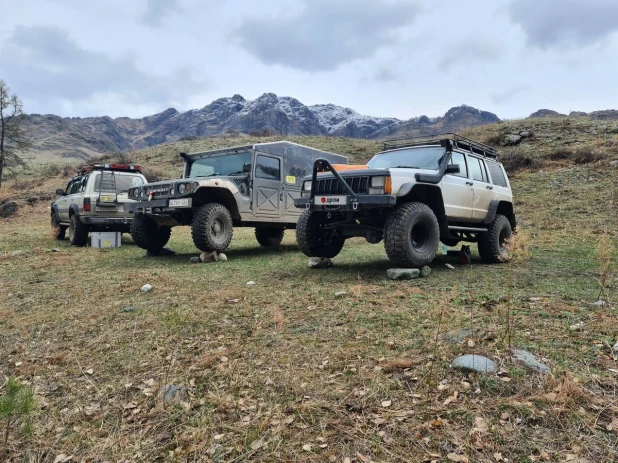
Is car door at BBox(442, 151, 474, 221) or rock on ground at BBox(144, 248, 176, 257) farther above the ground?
car door at BBox(442, 151, 474, 221)

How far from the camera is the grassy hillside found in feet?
7.25

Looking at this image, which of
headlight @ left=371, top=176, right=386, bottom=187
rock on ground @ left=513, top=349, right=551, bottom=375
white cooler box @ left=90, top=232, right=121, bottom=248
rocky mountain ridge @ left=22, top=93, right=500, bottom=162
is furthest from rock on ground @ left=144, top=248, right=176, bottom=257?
rocky mountain ridge @ left=22, top=93, right=500, bottom=162

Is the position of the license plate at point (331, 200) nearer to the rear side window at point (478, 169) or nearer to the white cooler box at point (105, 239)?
the rear side window at point (478, 169)

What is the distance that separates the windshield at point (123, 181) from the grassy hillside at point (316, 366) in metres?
5.03

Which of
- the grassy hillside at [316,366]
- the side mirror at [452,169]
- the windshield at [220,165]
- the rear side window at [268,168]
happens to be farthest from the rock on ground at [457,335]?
the windshield at [220,165]

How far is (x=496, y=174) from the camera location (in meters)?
7.99

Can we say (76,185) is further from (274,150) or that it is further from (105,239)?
(274,150)

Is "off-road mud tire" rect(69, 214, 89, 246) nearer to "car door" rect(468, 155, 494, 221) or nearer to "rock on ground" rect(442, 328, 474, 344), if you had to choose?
"car door" rect(468, 155, 494, 221)

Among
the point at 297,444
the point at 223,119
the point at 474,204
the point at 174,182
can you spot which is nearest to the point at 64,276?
the point at 174,182

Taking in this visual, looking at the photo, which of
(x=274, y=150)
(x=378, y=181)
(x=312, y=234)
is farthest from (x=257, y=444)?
(x=274, y=150)

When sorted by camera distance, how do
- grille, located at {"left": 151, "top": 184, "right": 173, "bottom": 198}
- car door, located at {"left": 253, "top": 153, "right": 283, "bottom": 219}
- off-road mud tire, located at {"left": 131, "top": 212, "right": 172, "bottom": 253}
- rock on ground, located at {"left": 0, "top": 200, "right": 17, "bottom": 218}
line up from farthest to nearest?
rock on ground, located at {"left": 0, "top": 200, "right": 17, "bottom": 218}
car door, located at {"left": 253, "top": 153, "right": 283, "bottom": 219}
off-road mud tire, located at {"left": 131, "top": 212, "right": 172, "bottom": 253}
grille, located at {"left": 151, "top": 184, "right": 173, "bottom": 198}

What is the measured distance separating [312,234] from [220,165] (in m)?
3.66

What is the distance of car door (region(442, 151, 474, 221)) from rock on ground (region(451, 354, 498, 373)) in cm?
390

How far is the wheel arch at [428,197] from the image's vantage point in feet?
19.9
